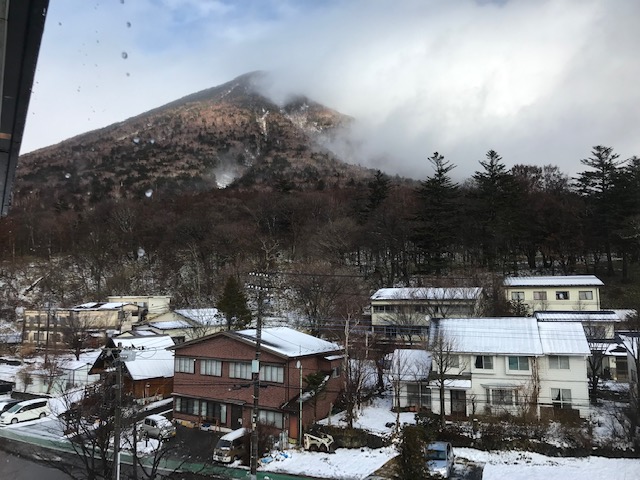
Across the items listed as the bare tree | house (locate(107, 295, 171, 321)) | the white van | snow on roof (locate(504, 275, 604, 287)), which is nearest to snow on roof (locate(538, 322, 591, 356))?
the bare tree

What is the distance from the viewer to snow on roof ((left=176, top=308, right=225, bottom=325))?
36906mm

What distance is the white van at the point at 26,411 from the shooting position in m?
22.8

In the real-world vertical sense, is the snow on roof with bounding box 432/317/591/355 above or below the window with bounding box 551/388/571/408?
above

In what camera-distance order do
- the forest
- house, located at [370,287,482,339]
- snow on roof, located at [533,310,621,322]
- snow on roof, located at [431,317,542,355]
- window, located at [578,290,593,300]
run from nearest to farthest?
1. snow on roof, located at [431,317,542,355]
2. snow on roof, located at [533,310,621,322]
3. house, located at [370,287,482,339]
4. window, located at [578,290,593,300]
5. the forest

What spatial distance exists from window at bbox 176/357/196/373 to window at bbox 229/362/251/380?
2.34 m

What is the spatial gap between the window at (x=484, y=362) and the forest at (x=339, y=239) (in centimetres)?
1442

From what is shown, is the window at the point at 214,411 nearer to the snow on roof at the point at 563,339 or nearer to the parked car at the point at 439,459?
the parked car at the point at 439,459

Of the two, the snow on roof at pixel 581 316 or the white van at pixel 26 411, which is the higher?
the snow on roof at pixel 581 316

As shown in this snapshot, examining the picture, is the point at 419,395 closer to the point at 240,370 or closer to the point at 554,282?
the point at 240,370

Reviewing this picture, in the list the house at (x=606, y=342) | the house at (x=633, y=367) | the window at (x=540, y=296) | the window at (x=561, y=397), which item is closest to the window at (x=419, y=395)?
the window at (x=561, y=397)

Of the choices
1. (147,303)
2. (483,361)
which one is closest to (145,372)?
(483,361)

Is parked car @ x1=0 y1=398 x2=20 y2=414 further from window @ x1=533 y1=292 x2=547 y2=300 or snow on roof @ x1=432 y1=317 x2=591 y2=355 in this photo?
window @ x1=533 y1=292 x2=547 y2=300

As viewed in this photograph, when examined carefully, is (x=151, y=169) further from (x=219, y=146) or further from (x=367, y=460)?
(x=367, y=460)

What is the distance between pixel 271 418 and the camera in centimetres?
1972
